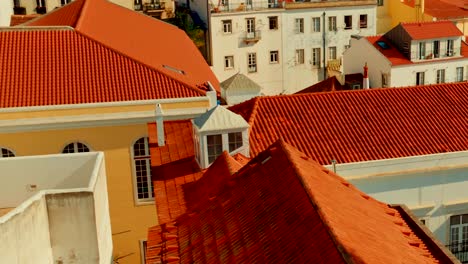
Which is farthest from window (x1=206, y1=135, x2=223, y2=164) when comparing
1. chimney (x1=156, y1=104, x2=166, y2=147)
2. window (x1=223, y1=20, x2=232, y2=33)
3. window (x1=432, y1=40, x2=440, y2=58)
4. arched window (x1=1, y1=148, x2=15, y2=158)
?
window (x1=223, y1=20, x2=232, y2=33)

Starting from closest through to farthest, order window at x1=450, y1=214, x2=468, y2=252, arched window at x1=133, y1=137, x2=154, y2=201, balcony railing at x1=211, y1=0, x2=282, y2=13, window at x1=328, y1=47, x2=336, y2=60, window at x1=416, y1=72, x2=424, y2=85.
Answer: window at x1=450, y1=214, x2=468, y2=252, arched window at x1=133, y1=137, x2=154, y2=201, window at x1=416, y1=72, x2=424, y2=85, balcony railing at x1=211, y1=0, x2=282, y2=13, window at x1=328, y1=47, x2=336, y2=60

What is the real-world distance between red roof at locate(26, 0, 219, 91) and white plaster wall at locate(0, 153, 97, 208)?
12.0 m

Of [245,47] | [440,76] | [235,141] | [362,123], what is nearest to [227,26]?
[245,47]

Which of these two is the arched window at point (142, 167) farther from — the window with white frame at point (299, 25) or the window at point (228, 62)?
the window with white frame at point (299, 25)

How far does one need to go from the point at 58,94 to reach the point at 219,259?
51.1ft

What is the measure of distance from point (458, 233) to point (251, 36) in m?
37.2

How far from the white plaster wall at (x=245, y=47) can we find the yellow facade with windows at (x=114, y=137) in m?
Answer: 31.8

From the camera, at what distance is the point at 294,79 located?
2434 inches

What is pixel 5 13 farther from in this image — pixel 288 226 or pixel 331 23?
pixel 288 226

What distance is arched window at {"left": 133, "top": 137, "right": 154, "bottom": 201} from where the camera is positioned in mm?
27109

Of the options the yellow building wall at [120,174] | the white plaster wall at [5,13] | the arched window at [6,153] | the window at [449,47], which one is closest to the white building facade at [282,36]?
the window at [449,47]

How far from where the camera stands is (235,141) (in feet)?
73.5

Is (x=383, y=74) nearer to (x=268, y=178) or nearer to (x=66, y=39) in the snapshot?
(x=66, y=39)

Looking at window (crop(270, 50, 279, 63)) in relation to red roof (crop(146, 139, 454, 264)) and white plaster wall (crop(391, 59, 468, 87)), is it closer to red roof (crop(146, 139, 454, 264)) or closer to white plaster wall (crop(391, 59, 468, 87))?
white plaster wall (crop(391, 59, 468, 87))
